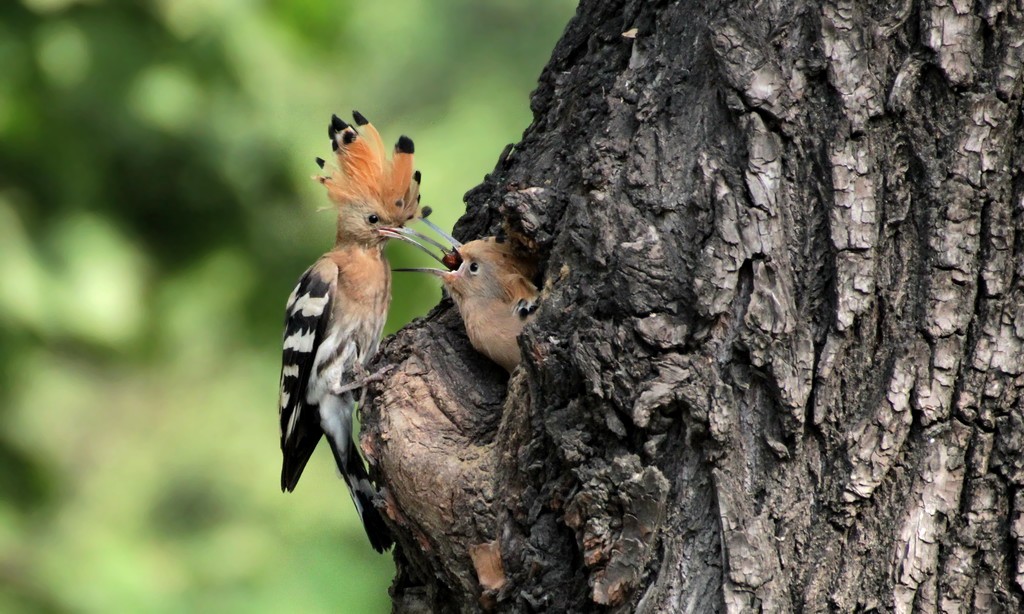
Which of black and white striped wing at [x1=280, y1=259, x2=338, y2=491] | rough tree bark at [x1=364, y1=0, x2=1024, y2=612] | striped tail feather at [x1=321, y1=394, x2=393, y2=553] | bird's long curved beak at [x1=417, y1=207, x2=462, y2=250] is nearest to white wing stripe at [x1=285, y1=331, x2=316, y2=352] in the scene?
black and white striped wing at [x1=280, y1=259, x2=338, y2=491]

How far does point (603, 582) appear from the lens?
5.63 ft

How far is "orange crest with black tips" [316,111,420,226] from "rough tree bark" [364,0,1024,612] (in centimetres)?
155

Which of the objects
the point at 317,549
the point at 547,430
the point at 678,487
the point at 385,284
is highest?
the point at 385,284

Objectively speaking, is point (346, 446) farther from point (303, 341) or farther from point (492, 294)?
point (492, 294)

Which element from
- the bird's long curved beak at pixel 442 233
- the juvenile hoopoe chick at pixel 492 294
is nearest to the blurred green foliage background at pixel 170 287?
the bird's long curved beak at pixel 442 233

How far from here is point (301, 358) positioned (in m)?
3.38

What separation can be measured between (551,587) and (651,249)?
609 mm

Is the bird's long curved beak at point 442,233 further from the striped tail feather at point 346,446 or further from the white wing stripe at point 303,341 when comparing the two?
the striped tail feather at point 346,446

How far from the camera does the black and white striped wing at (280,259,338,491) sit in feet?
11.0

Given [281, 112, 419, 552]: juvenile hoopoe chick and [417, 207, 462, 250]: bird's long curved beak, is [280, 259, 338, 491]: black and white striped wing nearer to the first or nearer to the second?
[281, 112, 419, 552]: juvenile hoopoe chick

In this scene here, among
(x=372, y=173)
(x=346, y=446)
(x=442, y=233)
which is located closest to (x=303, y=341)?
(x=346, y=446)

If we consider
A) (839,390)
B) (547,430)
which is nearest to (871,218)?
(839,390)

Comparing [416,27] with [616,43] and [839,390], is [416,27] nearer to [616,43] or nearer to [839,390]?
[616,43]

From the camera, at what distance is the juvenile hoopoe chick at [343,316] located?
11.0 feet
